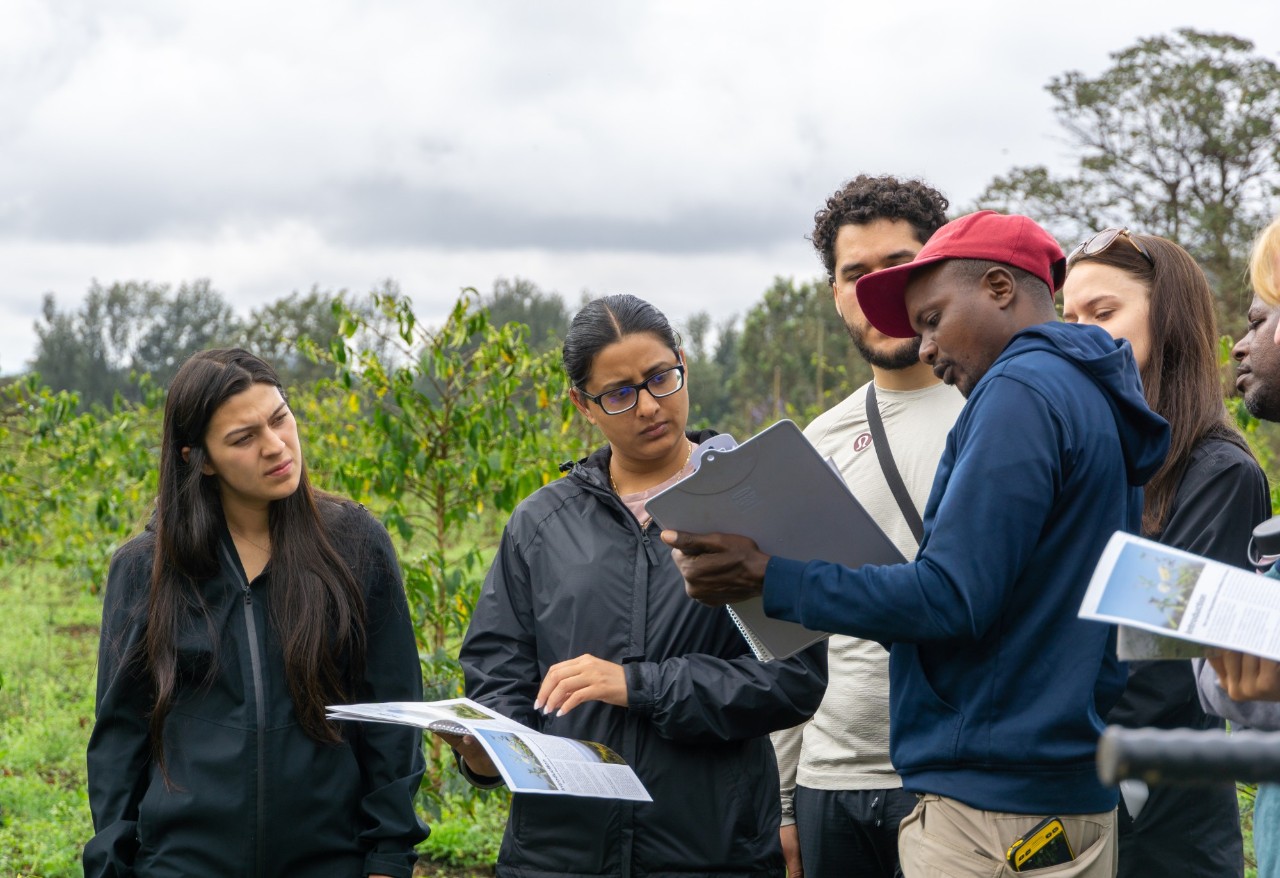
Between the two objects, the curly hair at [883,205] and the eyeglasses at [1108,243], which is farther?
the curly hair at [883,205]

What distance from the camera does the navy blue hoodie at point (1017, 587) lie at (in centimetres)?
174

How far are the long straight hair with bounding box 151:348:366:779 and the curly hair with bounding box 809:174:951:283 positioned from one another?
1345 millimetres

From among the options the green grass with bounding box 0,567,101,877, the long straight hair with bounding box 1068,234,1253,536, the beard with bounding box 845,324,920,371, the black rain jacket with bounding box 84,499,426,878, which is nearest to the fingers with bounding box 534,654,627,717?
the black rain jacket with bounding box 84,499,426,878

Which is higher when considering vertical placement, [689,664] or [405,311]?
[405,311]

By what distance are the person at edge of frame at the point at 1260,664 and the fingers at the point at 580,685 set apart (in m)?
0.98

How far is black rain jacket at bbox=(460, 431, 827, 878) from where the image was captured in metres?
2.38

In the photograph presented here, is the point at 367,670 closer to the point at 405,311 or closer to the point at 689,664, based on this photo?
the point at 689,664

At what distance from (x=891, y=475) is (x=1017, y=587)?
94 centimetres

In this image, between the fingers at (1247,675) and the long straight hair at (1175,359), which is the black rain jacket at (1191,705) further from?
the fingers at (1247,675)

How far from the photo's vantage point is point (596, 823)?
2.39 metres

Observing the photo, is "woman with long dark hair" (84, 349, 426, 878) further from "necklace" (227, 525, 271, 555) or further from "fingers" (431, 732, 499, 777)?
"fingers" (431, 732, 499, 777)

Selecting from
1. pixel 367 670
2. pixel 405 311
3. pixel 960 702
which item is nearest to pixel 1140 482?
pixel 960 702

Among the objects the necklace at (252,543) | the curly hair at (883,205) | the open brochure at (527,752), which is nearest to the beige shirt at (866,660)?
the curly hair at (883,205)

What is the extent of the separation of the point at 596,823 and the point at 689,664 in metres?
0.35
